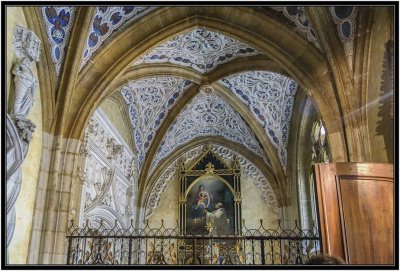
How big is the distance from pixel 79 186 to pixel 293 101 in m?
5.11

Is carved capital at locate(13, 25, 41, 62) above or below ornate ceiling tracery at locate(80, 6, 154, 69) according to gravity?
below

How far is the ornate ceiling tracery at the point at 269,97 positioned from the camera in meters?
9.45

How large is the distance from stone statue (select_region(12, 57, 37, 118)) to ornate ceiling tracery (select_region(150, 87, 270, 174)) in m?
5.42

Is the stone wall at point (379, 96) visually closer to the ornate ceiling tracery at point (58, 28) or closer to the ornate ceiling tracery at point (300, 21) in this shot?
the ornate ceiling tracery at point (300, 21)

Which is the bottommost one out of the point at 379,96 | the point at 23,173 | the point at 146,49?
the point at 23,173

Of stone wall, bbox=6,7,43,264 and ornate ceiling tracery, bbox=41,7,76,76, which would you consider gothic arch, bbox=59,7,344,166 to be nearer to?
ornate ceiling tracery, bbox=41,7,76,76

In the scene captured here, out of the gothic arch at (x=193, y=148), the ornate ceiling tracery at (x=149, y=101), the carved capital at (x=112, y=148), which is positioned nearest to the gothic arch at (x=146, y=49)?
the carved capital at (x=112, y=148)

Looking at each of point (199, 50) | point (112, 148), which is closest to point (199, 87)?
point (199, 50)

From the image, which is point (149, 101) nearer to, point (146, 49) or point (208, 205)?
point (146, 49)

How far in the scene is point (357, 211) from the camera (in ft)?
16.0

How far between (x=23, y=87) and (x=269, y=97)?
6.06m

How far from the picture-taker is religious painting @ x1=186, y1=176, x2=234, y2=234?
39.4 feet

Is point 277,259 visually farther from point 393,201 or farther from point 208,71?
point 393,201

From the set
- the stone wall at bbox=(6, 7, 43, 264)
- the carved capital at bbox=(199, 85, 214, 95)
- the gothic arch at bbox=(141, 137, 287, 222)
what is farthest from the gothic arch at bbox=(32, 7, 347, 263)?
the gothic arch at bbox=(141, 137, 287, 222)
